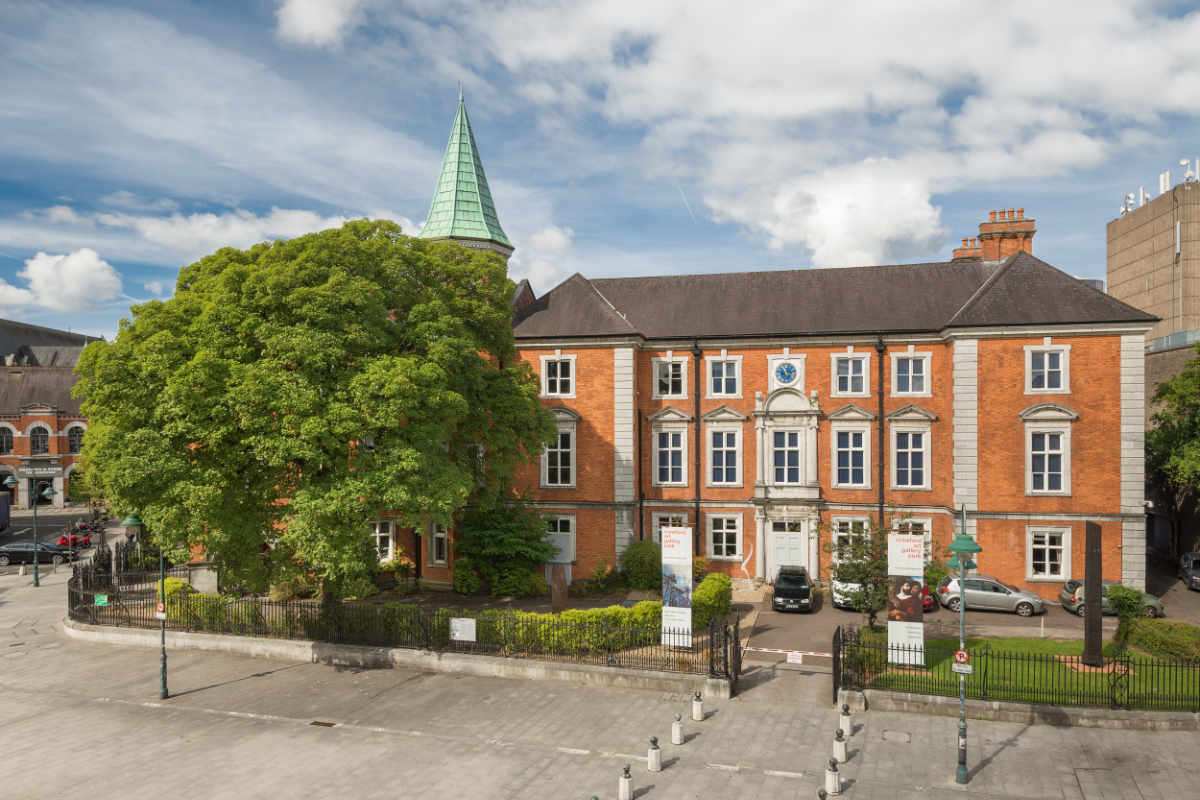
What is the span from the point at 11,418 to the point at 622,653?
209 feet

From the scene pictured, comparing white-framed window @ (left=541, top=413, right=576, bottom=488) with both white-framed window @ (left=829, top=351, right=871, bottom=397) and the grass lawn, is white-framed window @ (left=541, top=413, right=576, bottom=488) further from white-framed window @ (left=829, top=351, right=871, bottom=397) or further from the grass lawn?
the grass lawn

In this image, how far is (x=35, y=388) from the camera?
6175 centimetres

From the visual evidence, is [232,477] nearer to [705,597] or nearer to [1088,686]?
[705,597]

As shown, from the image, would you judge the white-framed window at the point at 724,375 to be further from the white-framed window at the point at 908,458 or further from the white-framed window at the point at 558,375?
the white-framed window at the point at 908,458

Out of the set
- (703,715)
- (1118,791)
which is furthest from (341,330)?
(1118,791)

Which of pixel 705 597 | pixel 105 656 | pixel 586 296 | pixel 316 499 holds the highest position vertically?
pixel 586 296

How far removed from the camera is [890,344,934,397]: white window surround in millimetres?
29859

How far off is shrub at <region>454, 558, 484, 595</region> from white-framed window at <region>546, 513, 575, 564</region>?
3.72 metres

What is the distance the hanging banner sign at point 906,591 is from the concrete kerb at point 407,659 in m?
4.69

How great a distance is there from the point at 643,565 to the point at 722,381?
8553 mm

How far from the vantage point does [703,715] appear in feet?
54.5

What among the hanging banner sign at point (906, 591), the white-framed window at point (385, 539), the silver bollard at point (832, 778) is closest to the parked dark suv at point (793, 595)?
the hanging banner sign at point (906, 591)

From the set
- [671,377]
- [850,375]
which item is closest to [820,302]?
[850,375]

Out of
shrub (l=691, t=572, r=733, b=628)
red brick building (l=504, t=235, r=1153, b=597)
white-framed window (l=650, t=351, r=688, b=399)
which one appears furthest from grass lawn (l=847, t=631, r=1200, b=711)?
white-framed window (l=650, t=351, r=688, b=399)
